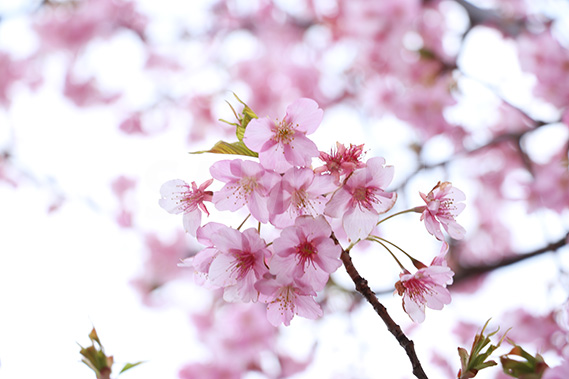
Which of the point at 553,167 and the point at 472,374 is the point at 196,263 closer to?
the point at 472,374

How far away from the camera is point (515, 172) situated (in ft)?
16.1

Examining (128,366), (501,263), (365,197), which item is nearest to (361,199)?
(365,197)

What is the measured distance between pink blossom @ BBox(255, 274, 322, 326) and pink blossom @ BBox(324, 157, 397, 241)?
0.14 meters

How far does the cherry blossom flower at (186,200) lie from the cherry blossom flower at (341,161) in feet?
0.92

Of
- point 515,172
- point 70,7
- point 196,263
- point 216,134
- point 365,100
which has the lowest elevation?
point 515,172

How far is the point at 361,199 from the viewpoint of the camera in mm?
972

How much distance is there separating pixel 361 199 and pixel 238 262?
27 cm

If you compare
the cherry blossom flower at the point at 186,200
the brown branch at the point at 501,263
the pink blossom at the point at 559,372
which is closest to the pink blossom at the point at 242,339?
the brown branch at the point at 501,263

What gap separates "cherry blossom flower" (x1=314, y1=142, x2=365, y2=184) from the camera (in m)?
0.96

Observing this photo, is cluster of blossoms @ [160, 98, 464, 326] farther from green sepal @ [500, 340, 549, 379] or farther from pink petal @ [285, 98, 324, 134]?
green sepal @ [500, 340, 549, 379]

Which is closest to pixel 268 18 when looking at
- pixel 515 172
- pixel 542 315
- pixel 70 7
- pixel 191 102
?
pixel 191 102

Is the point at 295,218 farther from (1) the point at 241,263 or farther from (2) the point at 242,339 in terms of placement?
(2) the point at 242,339

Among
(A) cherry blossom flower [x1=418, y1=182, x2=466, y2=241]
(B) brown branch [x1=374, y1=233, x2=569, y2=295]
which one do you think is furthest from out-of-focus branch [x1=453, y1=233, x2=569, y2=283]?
(A) cherry blossom flower [x1=418, y1=182, x2=466, y2=241]

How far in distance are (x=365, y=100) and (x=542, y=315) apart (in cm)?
256
